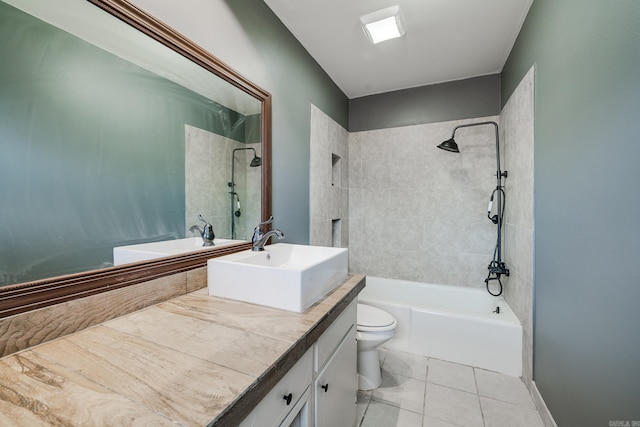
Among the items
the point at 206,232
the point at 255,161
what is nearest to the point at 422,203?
the point at 255,161

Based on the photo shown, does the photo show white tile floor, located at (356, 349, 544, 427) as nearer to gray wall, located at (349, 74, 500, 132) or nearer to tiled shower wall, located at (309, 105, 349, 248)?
tiled shower wall, located at (309, 105, 349, 248)

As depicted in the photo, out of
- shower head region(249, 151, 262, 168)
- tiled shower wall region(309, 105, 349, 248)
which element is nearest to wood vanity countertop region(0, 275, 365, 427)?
shower head region(249, 151, 262, 168)

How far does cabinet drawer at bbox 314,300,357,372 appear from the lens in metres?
0.94

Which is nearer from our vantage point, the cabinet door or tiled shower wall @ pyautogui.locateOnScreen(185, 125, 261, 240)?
the cabinet door

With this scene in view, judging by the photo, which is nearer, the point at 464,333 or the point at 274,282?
the point at 274,282

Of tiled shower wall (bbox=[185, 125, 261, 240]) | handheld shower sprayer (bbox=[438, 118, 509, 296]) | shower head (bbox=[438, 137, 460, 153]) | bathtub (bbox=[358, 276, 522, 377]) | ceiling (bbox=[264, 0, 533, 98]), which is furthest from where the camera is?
shower head (bbox=[438, 137, 460, 153])

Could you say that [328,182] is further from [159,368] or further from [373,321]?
[159,368]

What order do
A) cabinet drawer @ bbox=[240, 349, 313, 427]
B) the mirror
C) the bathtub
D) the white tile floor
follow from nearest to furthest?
cabinet drawer @ bbox=[240, 349, 313, 427]
the mirror
the white tile floor
the bathtub

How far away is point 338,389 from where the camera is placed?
112 centimetres

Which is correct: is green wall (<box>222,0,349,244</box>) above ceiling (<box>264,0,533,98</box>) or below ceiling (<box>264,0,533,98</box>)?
below

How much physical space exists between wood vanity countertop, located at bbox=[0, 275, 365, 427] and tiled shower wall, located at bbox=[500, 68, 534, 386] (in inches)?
64.0

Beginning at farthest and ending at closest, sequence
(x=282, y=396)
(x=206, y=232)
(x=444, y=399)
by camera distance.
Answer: (x=444, y=399) < (x=206, y=232) < (x=282, y=396)

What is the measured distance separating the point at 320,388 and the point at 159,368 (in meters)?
0.57

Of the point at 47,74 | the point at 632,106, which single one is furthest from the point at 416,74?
the point at 47,74
